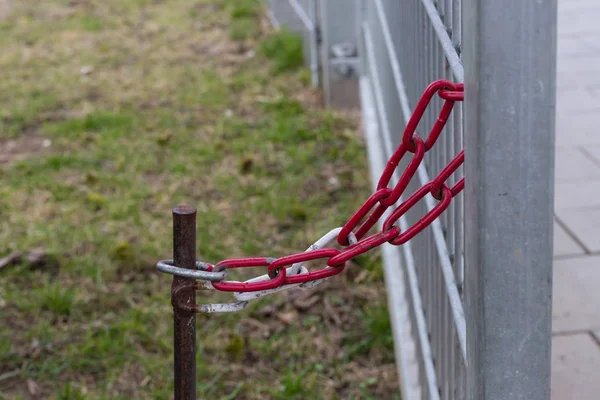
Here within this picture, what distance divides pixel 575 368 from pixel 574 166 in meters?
1.43

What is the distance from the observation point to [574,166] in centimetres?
362

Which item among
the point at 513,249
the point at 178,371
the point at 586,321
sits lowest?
the point at 586,321

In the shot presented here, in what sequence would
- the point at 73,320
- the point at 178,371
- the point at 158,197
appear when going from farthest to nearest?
1. the point at 158,197
2. the point at 73,320
3. the point at 178,371

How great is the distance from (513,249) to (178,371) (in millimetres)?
631

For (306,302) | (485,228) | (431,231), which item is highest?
(485,228)

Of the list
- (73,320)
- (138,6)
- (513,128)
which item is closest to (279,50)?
(138,6)

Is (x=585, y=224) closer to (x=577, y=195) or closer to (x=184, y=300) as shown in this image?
(x=577, y=195)

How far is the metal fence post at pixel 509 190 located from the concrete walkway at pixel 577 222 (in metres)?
1.26

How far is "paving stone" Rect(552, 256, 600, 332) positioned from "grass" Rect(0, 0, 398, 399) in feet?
1.81

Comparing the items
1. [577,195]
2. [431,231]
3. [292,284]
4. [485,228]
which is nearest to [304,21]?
[577,195]

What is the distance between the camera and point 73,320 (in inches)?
125

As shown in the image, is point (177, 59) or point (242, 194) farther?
point (177, 59)

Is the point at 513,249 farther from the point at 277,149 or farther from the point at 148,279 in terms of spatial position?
the point at 277,149

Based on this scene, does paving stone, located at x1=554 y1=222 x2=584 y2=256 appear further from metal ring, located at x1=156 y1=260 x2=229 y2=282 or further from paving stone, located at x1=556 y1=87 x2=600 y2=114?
metal ring, located at x1=156 y1=260 x2=229 y2=282
